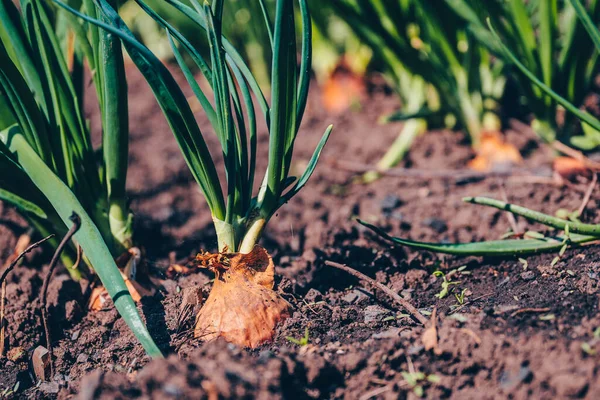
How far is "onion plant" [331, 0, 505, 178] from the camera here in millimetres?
1999

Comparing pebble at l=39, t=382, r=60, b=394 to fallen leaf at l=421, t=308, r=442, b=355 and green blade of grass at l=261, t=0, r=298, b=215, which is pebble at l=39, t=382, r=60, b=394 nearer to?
green blade of grass at l=261, t=0, r=298, b=215

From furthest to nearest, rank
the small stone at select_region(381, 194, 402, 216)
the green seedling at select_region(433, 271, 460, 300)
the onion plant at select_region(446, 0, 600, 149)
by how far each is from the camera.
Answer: the small stone at select_region(381, 194, 402, 216) → the onion plant at select_region(446, 0, 600, 149) → the green seedling at select_region(433, 271, 460, 300)

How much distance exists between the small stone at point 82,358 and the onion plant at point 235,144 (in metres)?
0.27

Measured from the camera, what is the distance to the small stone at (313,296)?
1.32 meters

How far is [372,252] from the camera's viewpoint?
155 centimetres

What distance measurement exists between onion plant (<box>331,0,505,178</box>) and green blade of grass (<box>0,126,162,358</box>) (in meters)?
1.22

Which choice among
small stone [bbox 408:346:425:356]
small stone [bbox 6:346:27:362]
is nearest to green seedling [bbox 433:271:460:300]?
small stone [bbox 408:346:425:356]

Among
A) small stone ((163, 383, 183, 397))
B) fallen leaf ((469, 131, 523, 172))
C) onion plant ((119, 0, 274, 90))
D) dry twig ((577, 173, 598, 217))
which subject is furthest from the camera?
onion plant ((119, 0, 274, 90))

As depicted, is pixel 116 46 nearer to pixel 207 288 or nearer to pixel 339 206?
pixel 207 288

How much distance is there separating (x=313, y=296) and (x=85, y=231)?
1.73 ft

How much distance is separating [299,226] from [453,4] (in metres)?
0.88

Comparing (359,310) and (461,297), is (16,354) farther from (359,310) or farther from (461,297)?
A: (461,297)

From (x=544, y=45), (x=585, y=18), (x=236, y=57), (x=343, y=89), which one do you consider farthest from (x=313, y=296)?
(x=343, y=89)

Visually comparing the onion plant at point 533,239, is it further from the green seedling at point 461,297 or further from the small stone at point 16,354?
the small stone at point 16,354
